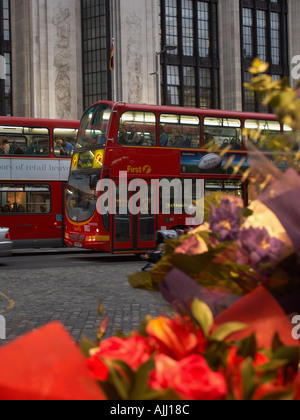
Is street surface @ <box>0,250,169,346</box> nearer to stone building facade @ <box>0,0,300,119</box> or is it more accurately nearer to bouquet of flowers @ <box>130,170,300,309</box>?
bouquet of flowers @ <box>130,170,300,309</box>

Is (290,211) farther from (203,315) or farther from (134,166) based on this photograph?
(134,166)

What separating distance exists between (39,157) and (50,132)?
89 cm

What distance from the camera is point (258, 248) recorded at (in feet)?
4.44

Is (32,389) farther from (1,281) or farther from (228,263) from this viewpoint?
(1,281)

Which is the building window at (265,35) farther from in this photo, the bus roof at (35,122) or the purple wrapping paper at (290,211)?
the purple wrapping paper at (290,211)

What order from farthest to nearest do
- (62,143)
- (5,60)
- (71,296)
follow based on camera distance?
(5,60)
(62,143)
(71,296)

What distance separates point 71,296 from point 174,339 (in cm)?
915

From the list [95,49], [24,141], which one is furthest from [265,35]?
[24,141]

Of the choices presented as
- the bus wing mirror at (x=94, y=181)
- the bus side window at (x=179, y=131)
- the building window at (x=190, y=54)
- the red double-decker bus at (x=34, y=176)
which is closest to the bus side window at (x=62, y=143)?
the red double-decker bus at (x=34, y=176)

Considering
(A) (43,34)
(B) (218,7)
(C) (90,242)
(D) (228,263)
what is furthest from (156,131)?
(B) (218,7)

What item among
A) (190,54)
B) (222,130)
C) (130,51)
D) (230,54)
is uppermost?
(230,54)

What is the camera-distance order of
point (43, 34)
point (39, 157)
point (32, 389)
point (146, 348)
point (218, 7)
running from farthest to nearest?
1. point (218, 7)
2. point (43, 34)
3. point (39, 157)
4. point (146, 348)
5. point (32, 389)

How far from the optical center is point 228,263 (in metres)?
1.49

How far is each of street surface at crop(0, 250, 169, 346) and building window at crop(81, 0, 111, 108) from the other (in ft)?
72.5
